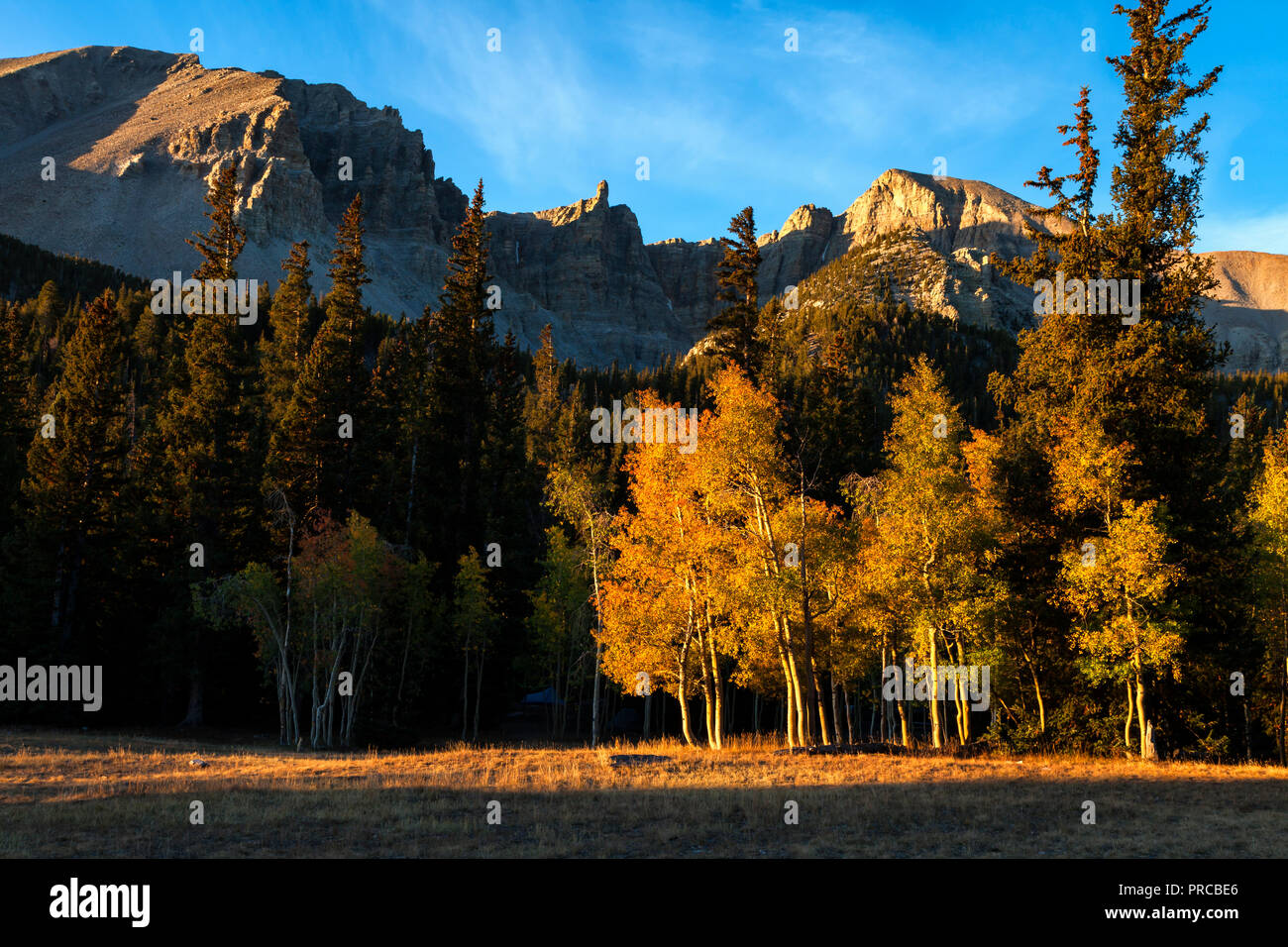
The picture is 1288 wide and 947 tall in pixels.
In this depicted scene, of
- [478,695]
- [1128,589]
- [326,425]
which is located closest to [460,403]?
[326,425]

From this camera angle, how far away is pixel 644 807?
49.0ft

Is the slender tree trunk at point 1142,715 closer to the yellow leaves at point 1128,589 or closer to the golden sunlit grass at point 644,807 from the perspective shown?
the yellow leaves at point 1128,589

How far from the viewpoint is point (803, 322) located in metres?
178

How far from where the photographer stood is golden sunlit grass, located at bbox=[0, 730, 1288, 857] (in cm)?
1185

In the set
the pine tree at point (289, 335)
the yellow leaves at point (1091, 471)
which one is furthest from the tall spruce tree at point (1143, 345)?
the pine tree at point (289, 335)

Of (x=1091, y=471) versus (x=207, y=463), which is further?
(x=207, y=463)

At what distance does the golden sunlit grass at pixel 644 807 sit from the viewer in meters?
11.9

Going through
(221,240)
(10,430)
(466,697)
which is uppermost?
(221,240)

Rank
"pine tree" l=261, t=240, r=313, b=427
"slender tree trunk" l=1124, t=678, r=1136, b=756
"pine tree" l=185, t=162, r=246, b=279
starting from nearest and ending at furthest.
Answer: "slender tree trunk" l=1124, t=678, r=1136, b=756, "pine tree" l=185, t=162, r=246, b=279, "pine tree" l=261, t=240, r=313, b=427

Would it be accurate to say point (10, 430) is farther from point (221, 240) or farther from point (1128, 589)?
point (1128, 589)

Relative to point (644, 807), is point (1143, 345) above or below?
above

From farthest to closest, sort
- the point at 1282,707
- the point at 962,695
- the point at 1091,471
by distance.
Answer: the point at 1282,707 → the point at 962,695 → the point at 1091,471

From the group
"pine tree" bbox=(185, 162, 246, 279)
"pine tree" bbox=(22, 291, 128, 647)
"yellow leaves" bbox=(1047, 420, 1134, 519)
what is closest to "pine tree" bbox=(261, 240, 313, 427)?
"pine tree" bbox=(185, 162, 246, 279)

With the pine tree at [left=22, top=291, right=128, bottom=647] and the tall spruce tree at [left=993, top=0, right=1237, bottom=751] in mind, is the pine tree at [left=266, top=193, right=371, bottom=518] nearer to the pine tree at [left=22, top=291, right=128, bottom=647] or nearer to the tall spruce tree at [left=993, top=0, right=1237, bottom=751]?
the pine tree at [left=22, top=291, right=128, bottom=647]
